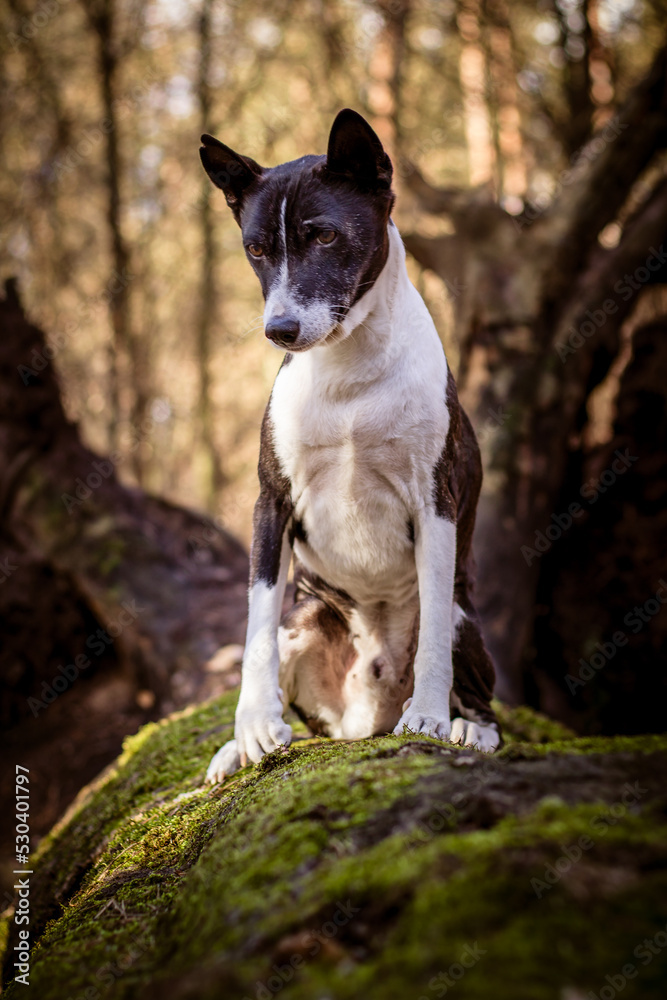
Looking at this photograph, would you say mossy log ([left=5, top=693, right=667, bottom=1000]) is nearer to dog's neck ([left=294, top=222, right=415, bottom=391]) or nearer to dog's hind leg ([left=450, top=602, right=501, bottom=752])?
dog's hind leg ([left=450, top=602, right=501, bottom=752])

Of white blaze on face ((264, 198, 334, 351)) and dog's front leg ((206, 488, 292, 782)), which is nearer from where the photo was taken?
white blaze on face ((264, 198, 334, 351))

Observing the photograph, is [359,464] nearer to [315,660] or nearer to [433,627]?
[433,627]

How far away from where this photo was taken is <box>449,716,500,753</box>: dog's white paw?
3299mm

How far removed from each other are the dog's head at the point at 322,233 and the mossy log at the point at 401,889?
5.22 ft

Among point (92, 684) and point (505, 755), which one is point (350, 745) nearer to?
point (505, 755)

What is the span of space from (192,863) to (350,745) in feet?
2.18

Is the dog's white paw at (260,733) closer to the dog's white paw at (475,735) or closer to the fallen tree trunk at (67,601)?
the dog's white paw at (475,735)

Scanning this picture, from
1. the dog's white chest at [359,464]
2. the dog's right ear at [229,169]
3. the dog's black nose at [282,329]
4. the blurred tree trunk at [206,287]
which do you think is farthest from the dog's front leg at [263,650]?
the blurred tree trunk at [206,287]

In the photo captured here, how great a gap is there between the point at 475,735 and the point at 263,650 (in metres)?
1.03

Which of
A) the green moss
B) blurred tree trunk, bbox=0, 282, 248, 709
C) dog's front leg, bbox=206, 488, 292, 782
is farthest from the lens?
blurred tree trunk, bbox=0, 282, 248, 709

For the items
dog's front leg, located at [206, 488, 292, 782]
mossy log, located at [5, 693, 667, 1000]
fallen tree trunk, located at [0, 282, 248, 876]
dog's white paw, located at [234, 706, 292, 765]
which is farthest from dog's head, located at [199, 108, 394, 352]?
fallen tree trunk, located at [0, 282, 248, 876]

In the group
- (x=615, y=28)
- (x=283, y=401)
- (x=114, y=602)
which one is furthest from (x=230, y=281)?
(x=283, y=401)

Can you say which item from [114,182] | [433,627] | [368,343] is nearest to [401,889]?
[433,627]

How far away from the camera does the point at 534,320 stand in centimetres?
718
